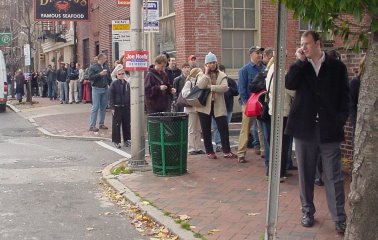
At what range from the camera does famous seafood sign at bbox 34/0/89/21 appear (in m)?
25.1

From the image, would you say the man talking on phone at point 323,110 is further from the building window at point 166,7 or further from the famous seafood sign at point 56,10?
the famous seafood sign at point 56,10

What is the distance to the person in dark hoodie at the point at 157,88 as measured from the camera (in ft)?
34.9

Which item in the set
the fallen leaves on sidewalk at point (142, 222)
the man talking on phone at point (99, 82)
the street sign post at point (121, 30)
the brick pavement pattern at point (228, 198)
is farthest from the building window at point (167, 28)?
the fallen leaves on sidewalk at point (142, 222)

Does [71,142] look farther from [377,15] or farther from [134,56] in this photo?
[377,15]

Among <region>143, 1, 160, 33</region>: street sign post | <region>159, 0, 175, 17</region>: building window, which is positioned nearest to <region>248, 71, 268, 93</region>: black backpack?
<region>143, 1, 160, 33</region>: street sign post

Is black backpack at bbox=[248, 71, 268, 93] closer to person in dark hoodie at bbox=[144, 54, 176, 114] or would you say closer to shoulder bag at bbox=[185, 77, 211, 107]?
shoulder bag at bbox=[185, 77, 211, 107]

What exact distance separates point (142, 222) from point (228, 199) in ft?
3.93

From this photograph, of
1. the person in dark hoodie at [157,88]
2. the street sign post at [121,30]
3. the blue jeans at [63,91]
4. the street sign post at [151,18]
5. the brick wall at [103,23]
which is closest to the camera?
the person in dark hoodie at [157,88]

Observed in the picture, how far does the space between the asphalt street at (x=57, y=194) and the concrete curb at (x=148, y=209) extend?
0.69 ft

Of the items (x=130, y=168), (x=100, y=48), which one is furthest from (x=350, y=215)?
(x=100, y=48)

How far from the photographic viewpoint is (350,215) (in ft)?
15.0

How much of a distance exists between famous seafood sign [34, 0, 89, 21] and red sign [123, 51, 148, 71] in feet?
54.4

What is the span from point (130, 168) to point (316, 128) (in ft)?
14.7

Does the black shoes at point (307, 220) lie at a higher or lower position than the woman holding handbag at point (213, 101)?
lower
